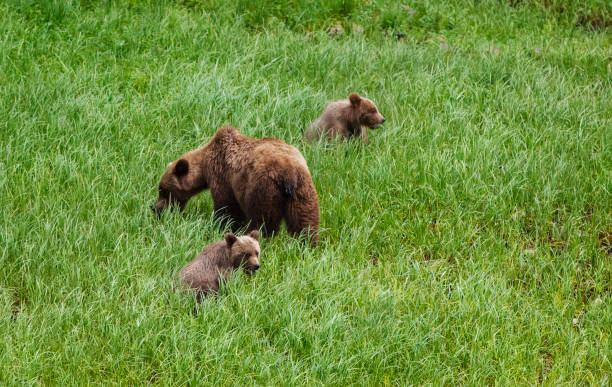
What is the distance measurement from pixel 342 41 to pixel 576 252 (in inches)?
195

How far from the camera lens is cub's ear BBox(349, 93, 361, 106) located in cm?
712

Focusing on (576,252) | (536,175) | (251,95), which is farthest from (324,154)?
(576,252)

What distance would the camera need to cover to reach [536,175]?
635 cm

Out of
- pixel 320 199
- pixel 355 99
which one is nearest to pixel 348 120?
pixel 355 99

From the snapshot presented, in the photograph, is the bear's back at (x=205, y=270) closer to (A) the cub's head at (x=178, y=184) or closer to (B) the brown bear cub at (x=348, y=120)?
(A) the cub's head at (x=178, y=184)

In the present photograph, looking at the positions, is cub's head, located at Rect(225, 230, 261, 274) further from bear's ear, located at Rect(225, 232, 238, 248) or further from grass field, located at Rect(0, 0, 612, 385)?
grass field, located at Rect(0, 0, 612, 385)

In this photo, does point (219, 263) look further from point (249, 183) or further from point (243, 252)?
point (249, 183)

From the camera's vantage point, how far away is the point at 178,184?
5824 mm

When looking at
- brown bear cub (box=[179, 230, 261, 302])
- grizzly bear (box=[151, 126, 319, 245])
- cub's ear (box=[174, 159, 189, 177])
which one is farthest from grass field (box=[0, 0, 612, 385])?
cub's ear (box=[174, 159, 189, 177])

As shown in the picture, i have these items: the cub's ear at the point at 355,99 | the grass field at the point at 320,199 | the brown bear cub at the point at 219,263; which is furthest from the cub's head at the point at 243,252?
the cub's ear at the point at 355,99

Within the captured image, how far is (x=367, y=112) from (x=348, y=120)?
9.1 inches

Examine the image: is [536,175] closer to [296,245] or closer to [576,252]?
[576,252]

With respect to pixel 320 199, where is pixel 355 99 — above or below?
above

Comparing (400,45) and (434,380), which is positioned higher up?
(400,45)
